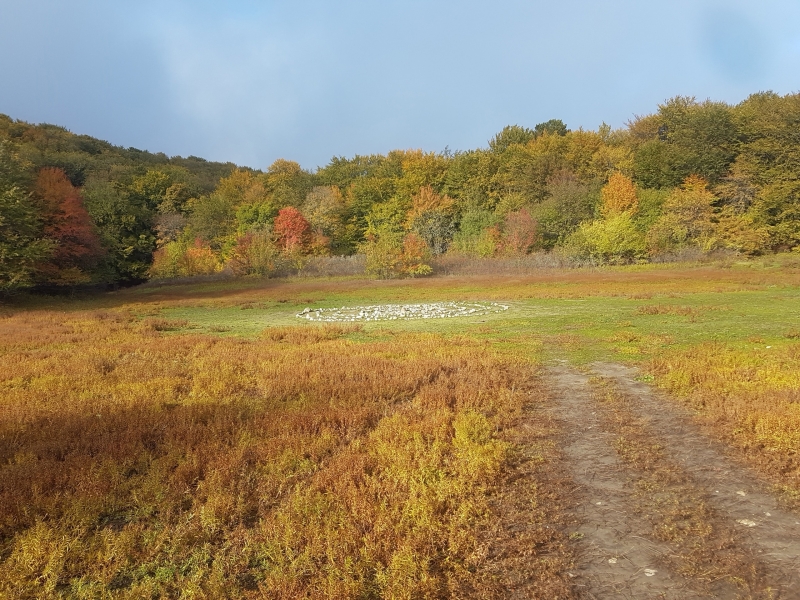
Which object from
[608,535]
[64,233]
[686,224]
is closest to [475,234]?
[686,224]

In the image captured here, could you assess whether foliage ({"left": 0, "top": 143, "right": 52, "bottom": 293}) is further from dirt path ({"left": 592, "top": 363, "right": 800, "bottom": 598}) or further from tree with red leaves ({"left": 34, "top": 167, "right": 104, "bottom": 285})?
dirt path ({"left": 592, "top": 363, "right": 800, "bottom": 598})

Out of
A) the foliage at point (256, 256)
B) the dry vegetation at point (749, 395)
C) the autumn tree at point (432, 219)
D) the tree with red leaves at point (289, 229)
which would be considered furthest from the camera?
the autumn tree at point (432, 219)

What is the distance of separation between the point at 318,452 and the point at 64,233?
49.3 meters

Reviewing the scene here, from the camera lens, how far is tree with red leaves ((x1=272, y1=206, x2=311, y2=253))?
245ft

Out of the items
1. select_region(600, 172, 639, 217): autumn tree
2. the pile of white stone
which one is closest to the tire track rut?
the pile of white stone

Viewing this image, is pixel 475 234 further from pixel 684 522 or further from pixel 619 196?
pixel 684 522

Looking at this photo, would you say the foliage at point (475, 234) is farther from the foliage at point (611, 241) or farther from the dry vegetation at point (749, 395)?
the dry vegetation at point (749, 395)

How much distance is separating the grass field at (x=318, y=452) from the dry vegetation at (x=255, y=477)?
0.03 m

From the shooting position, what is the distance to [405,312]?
29.2 m

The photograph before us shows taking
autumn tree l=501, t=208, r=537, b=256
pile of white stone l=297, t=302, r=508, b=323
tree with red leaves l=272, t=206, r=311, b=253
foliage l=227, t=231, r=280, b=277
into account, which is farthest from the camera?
tree with red leaves l=272, t=206, r=311, b=253

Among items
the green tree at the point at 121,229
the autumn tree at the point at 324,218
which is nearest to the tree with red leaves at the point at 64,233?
the green tree at the point at 121,229

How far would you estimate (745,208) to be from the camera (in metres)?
61.3

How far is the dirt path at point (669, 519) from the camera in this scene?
4605 mm

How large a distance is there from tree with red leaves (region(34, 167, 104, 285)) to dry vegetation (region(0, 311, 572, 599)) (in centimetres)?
3902
